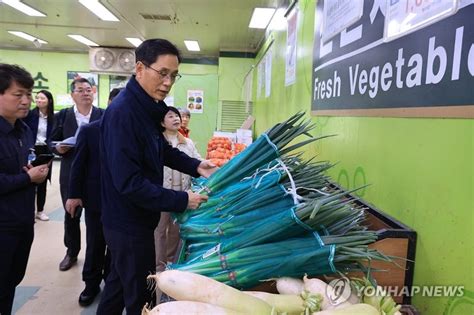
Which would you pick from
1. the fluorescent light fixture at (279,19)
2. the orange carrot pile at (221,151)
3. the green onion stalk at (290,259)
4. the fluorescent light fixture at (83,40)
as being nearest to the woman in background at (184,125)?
the orange carrot pile at (221,151)

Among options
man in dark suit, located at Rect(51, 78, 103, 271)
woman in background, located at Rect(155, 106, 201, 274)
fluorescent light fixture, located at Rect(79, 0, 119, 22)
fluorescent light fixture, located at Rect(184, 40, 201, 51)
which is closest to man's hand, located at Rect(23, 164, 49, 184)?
woman in background, located at Rect(155, 106, 201, 274)

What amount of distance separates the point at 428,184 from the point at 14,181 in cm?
178

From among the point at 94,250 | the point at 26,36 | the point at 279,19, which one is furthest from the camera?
the point at 26,36

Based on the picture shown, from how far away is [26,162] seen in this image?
6.47ft

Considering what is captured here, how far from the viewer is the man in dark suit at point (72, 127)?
317cm

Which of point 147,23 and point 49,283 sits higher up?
point 147,23

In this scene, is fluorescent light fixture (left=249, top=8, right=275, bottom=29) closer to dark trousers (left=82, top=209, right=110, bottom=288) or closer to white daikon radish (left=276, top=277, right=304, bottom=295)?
dark trousers (left=82, top=209, right=110, bottom=288)

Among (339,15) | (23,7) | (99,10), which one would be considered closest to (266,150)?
(339,15)

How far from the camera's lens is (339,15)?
214 cm

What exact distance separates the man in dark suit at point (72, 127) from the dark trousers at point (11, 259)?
1191mm

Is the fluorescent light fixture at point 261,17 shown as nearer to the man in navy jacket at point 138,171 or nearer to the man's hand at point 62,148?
the man's hand at point 62,148

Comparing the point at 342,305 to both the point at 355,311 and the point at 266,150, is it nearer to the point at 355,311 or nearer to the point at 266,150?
the point at 355,311

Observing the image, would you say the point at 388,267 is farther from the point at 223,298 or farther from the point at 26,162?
the point at 26,162

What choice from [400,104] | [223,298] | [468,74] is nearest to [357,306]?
[223,298]
